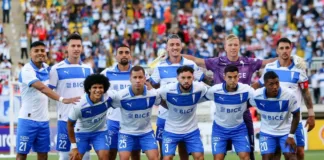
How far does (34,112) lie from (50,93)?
2.58 feet

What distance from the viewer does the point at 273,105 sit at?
17.3 m

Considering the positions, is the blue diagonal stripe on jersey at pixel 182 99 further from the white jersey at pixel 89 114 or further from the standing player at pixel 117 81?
the standing player at pixel 117 81

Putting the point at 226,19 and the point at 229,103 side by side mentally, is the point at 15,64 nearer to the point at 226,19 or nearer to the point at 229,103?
the point at 226,19

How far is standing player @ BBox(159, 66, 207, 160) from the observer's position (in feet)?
57.2

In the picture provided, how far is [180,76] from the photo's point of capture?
1733 centimetres

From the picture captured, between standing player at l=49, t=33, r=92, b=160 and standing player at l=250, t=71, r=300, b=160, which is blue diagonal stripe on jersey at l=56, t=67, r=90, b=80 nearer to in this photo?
standing player at l=49, t=33, r=92, b=160

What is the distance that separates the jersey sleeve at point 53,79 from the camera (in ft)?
59.2

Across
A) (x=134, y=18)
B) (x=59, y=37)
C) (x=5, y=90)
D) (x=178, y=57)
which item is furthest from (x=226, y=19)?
(x=178, y=57)

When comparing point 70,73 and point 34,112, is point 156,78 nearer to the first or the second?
point 70,73

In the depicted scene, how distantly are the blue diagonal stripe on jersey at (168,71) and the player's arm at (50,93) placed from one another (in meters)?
2.21

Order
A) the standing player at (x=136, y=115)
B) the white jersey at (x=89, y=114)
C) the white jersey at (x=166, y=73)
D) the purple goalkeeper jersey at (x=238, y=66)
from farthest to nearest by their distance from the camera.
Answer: the white jersey at (x=166, y=73) → the purple goalkeeper jersey at (x=238, y=66) → the standing player at (x=136, y=115) → the white jersey at (x=89, y=114)

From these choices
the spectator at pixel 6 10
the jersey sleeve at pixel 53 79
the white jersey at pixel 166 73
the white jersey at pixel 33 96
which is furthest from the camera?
the spectator at pixel 6 10

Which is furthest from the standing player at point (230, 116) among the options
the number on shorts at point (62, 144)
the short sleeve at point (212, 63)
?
the number on shorts at point (62, 144)

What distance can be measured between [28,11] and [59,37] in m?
2.19
